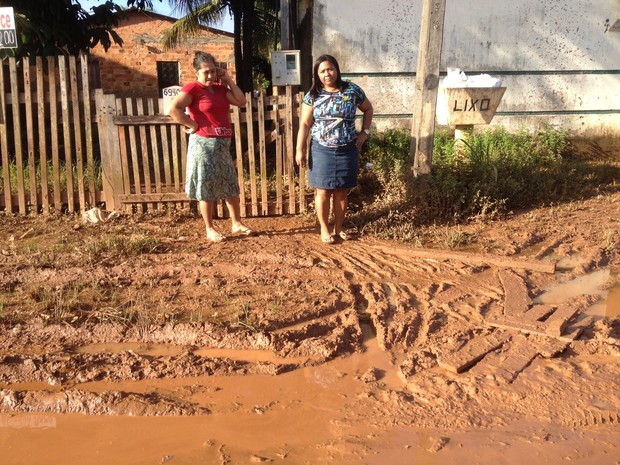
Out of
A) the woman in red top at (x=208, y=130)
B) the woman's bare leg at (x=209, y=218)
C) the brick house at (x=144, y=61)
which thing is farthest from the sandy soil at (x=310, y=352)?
the brick house at (x=144, y=61)

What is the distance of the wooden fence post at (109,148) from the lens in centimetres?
592

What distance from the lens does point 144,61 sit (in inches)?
794

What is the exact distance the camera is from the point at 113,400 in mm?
2891

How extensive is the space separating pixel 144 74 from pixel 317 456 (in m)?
19.6

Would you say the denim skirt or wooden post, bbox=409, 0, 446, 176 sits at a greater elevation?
wooden post, bbox=409, 0, 446, 176

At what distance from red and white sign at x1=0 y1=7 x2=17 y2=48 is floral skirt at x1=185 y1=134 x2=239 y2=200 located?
217 cm

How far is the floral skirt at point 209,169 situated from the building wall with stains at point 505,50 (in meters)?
3.47

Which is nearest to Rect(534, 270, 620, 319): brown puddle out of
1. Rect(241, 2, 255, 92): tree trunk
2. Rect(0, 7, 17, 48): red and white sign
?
Rect(0, 7, 17, 48): red and white sign

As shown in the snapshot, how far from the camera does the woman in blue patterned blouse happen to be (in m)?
4.92

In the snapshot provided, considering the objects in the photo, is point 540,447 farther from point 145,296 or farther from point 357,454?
point 145,296

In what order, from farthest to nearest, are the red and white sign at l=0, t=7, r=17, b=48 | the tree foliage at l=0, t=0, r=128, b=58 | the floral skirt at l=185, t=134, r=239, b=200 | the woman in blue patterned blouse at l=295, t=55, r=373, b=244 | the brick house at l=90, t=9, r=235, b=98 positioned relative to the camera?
the brick house at l=90, t=9, r=235, b=98 < the tree foliage at l=0, t=0, r=128, b=58 < the red and white sign at l=0, t=7, r=17, b=48 < the floral skirt at l=185, t=134, r=239, b=200 < the woman in blue patterned blouse at l=295, t=55, r=373, b=244

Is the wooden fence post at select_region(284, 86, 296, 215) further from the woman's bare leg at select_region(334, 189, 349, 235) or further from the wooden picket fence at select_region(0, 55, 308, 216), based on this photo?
the woman's bare leg at select_region(334, 189, 349, 235)

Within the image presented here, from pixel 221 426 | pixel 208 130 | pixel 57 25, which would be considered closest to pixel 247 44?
pixel 57 25


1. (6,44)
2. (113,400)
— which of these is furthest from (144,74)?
(113,400)
